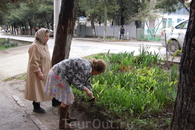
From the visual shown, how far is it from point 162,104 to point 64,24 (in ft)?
9.51

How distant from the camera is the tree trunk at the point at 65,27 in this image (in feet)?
17.2

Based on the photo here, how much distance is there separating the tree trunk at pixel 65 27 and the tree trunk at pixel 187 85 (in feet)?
11.1

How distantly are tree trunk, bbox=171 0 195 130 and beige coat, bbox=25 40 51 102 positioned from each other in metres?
2.75

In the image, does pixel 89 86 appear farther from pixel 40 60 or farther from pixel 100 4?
pixel 100 4

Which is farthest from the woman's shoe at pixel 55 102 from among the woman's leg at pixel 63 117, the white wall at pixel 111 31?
the white wall at pixel 111 31

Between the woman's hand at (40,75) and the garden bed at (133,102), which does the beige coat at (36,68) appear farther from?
the garden bed at (133,102)

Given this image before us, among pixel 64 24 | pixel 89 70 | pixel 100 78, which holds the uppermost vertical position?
pixel 64 24

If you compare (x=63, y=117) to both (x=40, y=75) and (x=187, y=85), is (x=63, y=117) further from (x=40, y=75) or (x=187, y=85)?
(x=187, y=85)

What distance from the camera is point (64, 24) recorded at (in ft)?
17.4

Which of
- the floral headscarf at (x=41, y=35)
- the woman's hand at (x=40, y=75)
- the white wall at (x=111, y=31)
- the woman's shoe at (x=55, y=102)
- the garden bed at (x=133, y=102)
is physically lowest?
the woman's shoe at (x=55, y=102)

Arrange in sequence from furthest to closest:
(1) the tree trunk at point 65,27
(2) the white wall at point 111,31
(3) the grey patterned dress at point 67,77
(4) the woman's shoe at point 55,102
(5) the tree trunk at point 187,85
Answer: (2) the white wall at point 111,31
(1) the tree trunk at point 65,27
(4) the woman's shoe at point 55,102
(3) the grey patterned dress at point 67,77
(5) the tree trunk at point 187,85

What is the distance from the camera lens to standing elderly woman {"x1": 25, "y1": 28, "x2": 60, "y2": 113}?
13.9 ft

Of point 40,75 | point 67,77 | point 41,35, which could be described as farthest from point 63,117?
point 41,35

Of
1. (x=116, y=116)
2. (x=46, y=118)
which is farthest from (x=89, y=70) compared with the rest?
(x=46, y=118)
